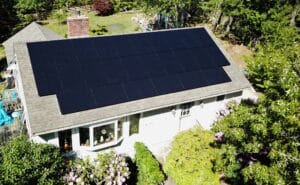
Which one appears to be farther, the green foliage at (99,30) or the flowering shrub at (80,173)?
the green foliage at (99,30)

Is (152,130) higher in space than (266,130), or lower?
lower

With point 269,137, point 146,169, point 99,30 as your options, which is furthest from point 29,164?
point 99,30

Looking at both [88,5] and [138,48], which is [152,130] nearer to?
[138,48]

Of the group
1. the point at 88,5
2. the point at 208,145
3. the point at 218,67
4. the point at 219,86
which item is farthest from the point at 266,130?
the point at 88,5

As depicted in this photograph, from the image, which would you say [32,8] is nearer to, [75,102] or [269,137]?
[75,102]

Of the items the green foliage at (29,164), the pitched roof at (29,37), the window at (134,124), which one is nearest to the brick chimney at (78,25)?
the pitched roof at (29,37)

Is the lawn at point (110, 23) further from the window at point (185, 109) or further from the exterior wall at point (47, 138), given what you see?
the exterior wall at point (47, 138)

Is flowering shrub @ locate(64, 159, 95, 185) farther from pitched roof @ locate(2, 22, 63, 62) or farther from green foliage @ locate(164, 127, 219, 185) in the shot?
pitched roof @ locate(2, 22, 63, 62)

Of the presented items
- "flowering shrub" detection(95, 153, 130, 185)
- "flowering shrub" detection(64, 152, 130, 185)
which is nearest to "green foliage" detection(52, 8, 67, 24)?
"flowering shrub" detection(64, 152, 130, 185)
